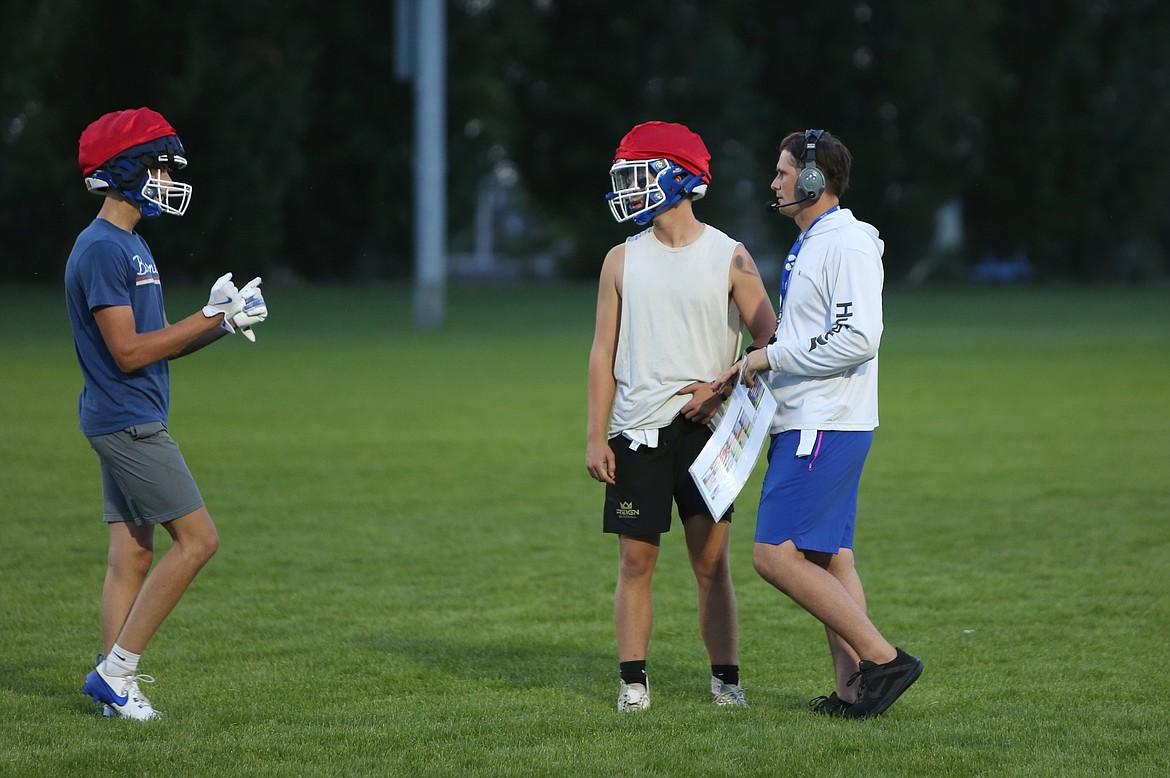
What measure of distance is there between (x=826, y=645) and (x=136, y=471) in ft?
10.2

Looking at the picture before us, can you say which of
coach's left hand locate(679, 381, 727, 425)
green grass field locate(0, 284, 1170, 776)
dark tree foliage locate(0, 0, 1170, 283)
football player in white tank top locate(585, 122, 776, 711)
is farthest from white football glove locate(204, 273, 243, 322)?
dark tree foliage locate(0, 0, 1170, 283)

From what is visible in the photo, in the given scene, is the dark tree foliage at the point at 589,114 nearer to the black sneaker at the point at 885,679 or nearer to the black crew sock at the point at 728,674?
the black crew sock at the point at 728,674

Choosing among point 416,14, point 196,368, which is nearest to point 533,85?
point 416,14

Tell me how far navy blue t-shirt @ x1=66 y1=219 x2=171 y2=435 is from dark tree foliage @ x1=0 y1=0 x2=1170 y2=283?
124ft

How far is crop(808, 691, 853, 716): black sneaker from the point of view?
18.1 feet

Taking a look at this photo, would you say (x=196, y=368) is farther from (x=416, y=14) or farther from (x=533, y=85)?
(x=533, y=85)

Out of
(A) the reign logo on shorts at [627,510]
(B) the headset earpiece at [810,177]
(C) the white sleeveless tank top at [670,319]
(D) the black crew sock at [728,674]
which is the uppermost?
(B) the headset earpiece at [810,177]

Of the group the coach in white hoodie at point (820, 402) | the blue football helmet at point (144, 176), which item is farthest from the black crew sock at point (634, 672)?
the blue football helmet at point (144, 176)

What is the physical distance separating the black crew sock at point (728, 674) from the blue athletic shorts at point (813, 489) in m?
0.69

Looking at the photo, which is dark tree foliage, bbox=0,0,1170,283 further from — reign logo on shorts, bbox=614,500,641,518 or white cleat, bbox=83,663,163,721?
reign logo on shorts, bbox=614,500,641,518

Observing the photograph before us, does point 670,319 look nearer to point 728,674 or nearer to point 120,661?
point 728,674

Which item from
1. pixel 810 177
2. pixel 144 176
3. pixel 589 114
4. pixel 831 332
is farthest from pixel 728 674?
pixel 589 114

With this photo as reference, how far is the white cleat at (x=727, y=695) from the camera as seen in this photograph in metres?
5.71

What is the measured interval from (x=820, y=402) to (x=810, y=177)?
2.50ft
